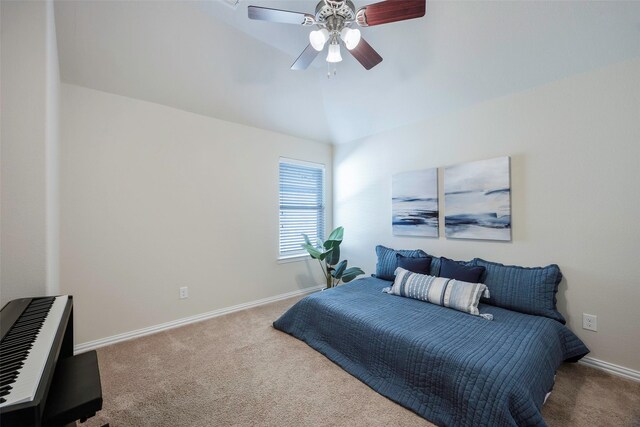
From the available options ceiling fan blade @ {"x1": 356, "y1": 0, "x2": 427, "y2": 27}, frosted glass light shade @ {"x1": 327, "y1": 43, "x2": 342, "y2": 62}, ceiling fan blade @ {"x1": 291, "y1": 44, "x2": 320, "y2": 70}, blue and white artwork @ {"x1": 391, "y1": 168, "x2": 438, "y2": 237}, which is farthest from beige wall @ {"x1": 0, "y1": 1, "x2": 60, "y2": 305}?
blue and white artwork @ {"x1": 391, "y1": 168, "x2": 438, "y2": 237}

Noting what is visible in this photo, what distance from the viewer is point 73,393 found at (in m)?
1.06

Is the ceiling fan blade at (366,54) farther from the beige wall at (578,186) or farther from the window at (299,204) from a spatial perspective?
the window at (299,204)

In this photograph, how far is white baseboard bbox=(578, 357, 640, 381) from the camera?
78.3 inches

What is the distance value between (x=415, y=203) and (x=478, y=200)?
0.69 metres

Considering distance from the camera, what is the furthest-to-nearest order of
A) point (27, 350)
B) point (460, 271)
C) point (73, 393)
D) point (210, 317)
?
point (210, 317) < point (460, 271) < point (73, 393) < point (27, 350)

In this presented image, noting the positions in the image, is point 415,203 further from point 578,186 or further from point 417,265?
point 578,186

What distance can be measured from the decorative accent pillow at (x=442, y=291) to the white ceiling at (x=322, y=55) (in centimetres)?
184

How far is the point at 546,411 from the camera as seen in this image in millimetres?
1663

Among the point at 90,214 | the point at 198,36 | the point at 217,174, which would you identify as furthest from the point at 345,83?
the point at 90,214

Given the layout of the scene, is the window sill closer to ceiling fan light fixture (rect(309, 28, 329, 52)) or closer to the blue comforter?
the blue comforter

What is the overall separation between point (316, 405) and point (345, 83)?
3078 mm

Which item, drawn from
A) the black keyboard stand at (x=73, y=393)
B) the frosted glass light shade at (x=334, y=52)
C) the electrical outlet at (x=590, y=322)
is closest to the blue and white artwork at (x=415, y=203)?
the electrical outlet at (x=590, y=322)

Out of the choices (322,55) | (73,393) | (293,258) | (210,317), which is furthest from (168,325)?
(322,55)

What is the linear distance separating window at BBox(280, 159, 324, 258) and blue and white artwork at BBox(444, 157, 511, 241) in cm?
184
